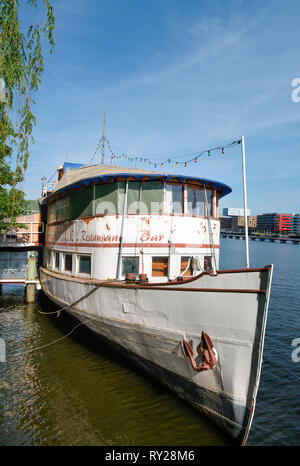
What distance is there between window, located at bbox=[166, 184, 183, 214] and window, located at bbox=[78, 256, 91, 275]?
344 cm

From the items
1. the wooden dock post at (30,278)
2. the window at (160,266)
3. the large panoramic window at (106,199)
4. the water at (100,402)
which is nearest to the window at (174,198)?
the window at (160,266)

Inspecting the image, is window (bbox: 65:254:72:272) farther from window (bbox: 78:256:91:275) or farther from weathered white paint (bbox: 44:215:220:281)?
weathered white paint (bbox: 44:215:220:281)

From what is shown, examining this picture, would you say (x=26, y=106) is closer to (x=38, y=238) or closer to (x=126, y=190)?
(x=126, y=190)

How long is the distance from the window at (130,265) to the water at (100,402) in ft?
10.1

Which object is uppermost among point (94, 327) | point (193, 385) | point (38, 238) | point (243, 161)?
point (243, 161)

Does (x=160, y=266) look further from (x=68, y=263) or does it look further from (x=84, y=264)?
(x=68, y=263)

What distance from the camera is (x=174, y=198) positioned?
9.29 metres

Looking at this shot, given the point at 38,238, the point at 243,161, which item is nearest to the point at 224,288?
the point at 243,161

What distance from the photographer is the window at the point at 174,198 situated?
9.21 metres

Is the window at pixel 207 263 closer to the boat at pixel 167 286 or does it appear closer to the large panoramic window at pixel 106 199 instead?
the boat at pixel 167 286

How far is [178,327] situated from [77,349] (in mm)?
5503

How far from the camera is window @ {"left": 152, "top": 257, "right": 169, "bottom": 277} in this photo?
9148 mm

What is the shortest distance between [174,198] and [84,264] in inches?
161

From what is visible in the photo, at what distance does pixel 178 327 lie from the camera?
6531mm
